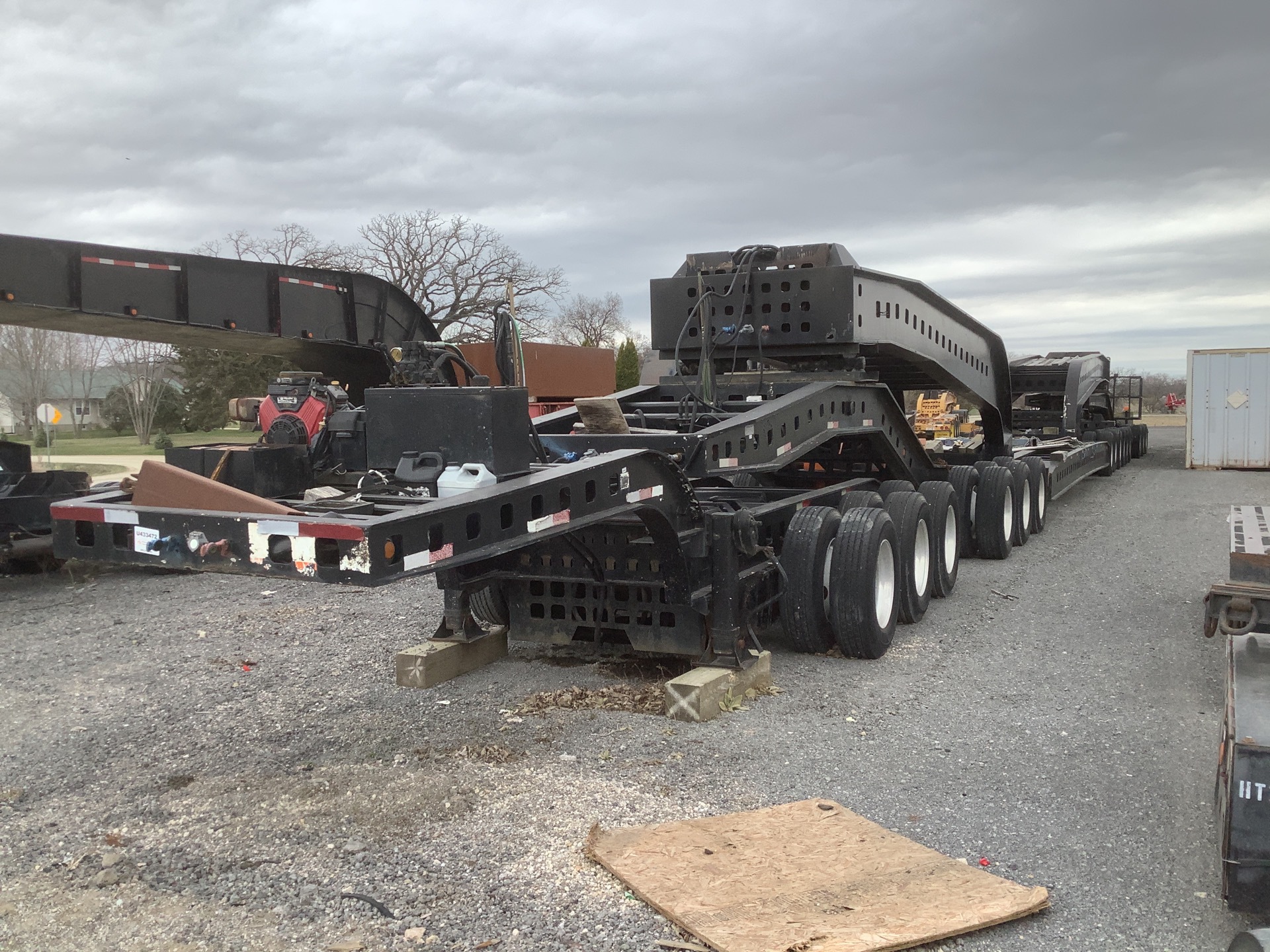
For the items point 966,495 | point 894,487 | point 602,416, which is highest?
point 602,416

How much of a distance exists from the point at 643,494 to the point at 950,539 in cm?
462

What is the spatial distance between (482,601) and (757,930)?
144 inches

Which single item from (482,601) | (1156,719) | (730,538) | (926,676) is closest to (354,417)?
(482,601)

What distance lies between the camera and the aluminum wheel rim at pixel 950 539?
8461mm

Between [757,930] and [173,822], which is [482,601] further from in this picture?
[757,930]

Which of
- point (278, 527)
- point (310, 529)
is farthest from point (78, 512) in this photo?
point (310, 529)

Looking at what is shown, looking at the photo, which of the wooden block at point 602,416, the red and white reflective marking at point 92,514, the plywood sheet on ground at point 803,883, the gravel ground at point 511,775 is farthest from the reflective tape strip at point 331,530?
the wooden block at point 602,416

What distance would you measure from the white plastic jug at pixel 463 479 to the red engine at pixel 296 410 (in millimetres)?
4845

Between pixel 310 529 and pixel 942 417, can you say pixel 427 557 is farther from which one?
pixel 942 417

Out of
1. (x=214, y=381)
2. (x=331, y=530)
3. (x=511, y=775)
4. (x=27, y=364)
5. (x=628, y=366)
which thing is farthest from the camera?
(x=628, y=366)

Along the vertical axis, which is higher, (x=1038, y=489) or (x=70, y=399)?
(x=70, y=399)

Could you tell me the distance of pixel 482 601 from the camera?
652 centimetres

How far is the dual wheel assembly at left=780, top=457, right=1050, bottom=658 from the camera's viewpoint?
20.0 ft

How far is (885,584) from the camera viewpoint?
6.56 metres
